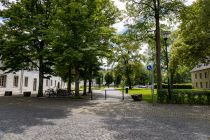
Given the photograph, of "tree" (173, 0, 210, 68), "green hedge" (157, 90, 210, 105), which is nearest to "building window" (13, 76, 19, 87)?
"tree" (173, 0, 210, 68)

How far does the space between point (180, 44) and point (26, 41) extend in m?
16.9

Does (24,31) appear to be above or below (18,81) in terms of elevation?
above

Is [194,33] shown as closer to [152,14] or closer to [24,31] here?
[152,14]

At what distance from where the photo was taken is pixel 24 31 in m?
22.7

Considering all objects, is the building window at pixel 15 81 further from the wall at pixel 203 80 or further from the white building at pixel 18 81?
the wall at pixel 203 80

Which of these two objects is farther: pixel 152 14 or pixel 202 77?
pixel 202 77

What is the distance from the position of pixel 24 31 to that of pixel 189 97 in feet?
56.1

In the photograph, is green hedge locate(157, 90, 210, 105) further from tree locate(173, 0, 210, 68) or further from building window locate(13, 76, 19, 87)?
building window locate(13, 76, 19, 87)

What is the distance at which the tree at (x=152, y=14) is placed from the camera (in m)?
20.2

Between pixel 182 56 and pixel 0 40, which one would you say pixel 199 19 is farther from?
pixel 0 40

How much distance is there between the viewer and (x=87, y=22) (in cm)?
2033

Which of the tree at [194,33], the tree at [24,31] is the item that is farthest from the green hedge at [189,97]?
the tree at [24,31]

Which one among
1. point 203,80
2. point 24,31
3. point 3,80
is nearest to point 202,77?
point 203,80

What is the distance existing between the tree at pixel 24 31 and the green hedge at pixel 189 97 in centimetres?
1186
